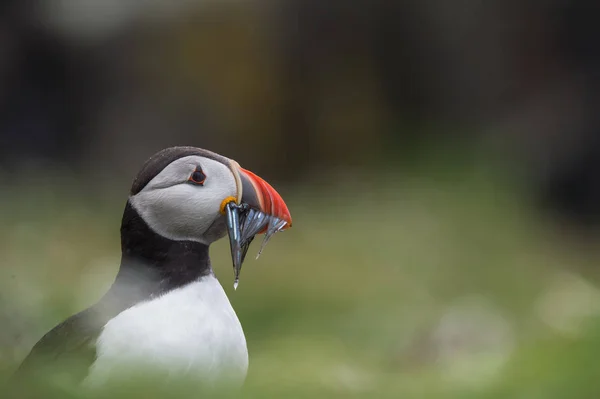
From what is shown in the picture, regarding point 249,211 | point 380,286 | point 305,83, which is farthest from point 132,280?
point 305,83

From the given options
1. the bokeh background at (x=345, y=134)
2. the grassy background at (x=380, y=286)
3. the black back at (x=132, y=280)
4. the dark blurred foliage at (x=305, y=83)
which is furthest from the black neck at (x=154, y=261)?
the dark blurred foliage at (x=305, y=83)

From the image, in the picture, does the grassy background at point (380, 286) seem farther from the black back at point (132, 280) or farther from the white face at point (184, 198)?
the white face at point (184, 198)

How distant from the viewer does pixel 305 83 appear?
12320 mm

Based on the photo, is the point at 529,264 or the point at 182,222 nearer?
the point at 182,222

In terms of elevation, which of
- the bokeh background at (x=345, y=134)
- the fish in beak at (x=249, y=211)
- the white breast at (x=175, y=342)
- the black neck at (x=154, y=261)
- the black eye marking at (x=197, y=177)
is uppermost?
the black eye marking at (x=197, y=177)

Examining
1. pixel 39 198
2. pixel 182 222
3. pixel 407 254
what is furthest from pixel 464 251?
pixel 182 222

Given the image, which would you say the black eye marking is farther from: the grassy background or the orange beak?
the grassy background

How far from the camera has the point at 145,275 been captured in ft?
10.7

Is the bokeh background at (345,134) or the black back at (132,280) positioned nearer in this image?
the black back at (132,280)

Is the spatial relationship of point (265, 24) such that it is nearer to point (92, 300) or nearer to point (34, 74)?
point (34, 74)

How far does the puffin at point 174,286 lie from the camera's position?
9.91ft

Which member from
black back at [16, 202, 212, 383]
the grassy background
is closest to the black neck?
black back at [16, 202, 212, 383]

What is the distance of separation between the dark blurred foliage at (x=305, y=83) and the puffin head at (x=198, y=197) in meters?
7.62

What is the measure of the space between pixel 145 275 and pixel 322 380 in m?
0.73
